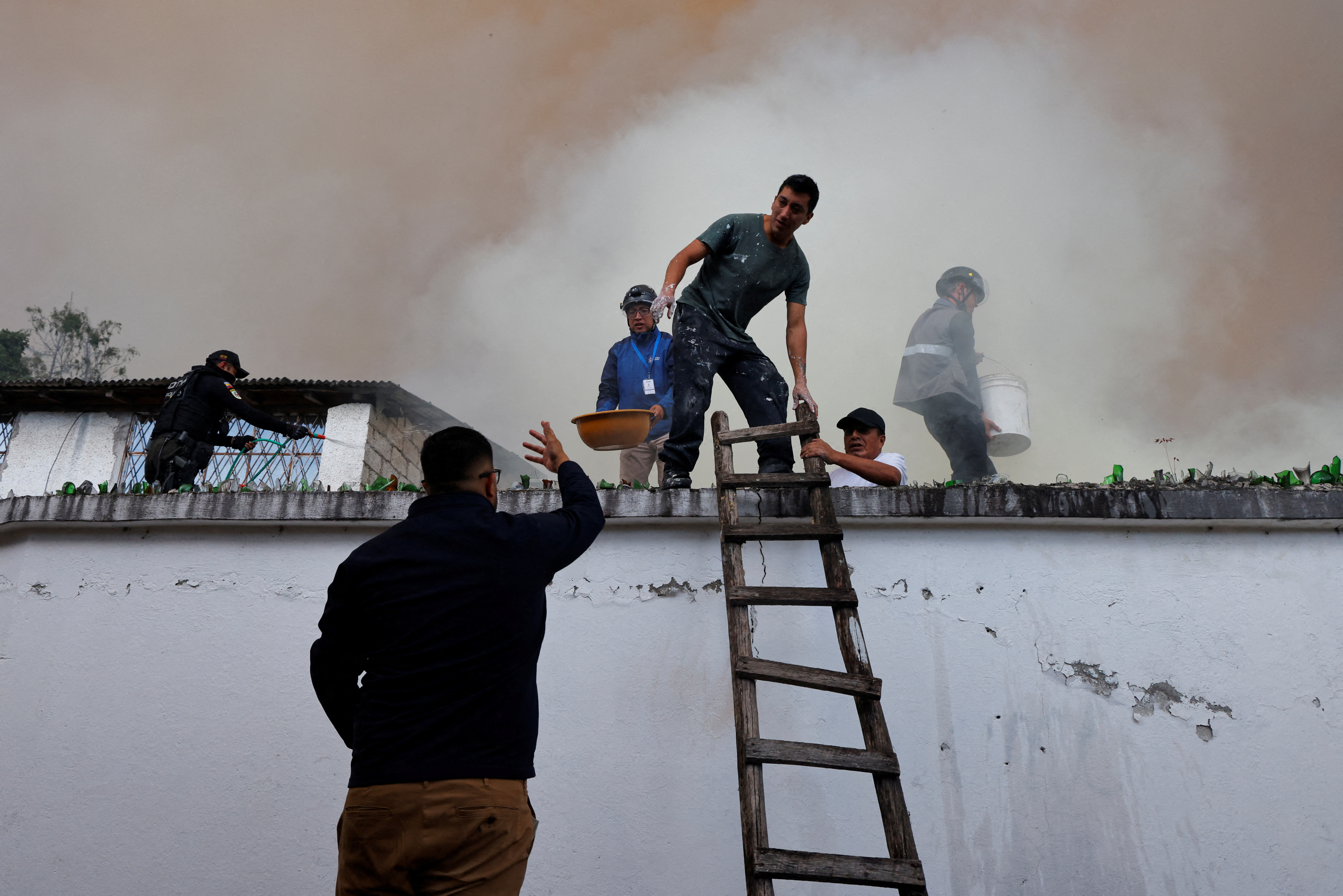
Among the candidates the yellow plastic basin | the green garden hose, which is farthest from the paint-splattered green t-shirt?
the green garden hose

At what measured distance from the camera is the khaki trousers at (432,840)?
184 centimetres

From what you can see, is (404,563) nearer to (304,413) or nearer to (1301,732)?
(1301,732)

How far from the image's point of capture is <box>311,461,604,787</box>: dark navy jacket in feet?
6.29

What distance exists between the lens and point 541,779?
3.39 metres

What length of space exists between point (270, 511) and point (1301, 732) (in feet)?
13.5

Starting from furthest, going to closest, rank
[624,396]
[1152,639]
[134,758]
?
[624,396], [134,758], [1152,639]

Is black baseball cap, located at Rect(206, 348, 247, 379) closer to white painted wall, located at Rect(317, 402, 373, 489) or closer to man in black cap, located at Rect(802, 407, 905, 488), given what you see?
man in black cap, located at Rect(802, 407, 905, 488)

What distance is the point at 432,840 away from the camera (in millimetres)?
1834

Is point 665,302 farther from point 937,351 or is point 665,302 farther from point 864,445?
point 937,351

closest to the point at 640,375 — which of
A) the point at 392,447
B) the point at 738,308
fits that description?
the point at 738,308

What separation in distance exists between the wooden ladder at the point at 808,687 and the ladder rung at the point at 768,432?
0.07ft

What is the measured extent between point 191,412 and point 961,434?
4.80m

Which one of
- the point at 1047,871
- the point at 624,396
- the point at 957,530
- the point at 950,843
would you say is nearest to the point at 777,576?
the point at 957,530

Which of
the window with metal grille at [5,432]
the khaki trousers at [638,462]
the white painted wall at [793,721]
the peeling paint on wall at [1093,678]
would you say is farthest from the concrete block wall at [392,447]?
the peeling paint on wall at [1093,678]
